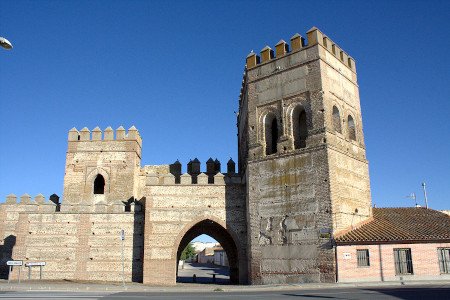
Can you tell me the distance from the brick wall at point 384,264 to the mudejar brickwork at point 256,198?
1.90 feet

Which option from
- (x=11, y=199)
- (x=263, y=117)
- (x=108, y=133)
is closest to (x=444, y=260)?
(x=263, y=117)

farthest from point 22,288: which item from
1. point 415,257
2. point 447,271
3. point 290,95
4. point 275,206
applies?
point 447,271

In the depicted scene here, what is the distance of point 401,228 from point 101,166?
61.8ft

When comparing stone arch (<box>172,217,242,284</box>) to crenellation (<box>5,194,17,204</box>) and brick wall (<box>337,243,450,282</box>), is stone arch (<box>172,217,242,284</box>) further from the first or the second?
crenellation (<box>5,194,17,204</box>)

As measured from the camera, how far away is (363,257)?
19.2 metres

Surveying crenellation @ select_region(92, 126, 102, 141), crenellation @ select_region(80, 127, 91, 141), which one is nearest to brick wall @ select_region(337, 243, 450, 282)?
crenellation @ select_region(92, 126, 102, 141)

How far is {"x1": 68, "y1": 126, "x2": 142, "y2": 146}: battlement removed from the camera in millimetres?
28797

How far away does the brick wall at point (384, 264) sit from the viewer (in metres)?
18.9

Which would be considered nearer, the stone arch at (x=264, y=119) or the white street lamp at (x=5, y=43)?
the white street lamp at (x=5, y=43)

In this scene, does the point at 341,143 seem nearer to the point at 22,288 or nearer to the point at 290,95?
the point at 290,95

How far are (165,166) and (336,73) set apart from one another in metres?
13.4

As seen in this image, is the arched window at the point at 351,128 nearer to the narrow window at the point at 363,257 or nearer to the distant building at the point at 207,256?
the narrow window at the point at 363,257

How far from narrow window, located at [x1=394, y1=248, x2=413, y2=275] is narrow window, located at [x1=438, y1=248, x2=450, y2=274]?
142 cm

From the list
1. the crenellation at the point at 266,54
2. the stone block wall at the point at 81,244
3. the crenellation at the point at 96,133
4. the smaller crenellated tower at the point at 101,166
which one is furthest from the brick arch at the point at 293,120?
the crenellation at the point at 96,133
